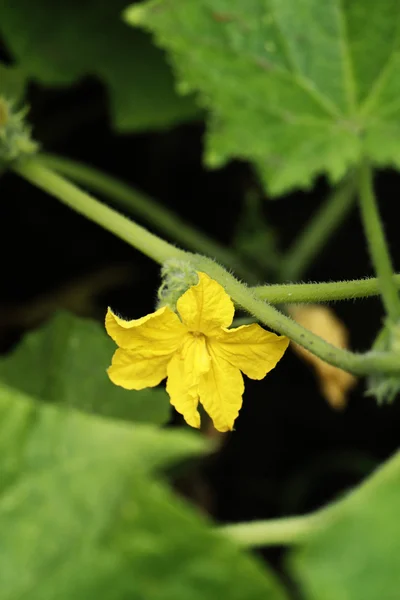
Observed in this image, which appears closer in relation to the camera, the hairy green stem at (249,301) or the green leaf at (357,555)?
the green leaf at (357,555)

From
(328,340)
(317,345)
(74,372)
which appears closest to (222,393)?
(317,345)

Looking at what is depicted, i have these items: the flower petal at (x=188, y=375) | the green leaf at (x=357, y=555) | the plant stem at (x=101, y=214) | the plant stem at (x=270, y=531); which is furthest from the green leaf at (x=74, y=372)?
the green leaf at (x=357, y=555)

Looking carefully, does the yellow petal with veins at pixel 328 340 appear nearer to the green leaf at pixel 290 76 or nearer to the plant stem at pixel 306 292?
the green leaf at pixel 290 76

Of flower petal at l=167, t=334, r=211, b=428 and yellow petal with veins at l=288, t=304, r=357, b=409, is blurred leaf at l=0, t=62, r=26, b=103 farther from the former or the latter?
flower petal at l=167, t=334, r=211, b=428

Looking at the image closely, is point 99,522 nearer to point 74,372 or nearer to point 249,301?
point 249,301

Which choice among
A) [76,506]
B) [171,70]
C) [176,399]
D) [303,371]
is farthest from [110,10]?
[76,506]

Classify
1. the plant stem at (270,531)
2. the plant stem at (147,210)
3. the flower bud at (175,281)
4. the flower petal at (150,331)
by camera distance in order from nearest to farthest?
1. the plant stem at (270,531)
2. the flower petal at (150,331)
3. the flower bud at (175,281)
4. the plant stem at (147,210)

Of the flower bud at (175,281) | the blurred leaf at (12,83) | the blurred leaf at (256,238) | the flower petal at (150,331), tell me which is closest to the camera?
the flower petal at (150,331)

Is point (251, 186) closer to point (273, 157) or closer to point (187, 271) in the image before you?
point (273, 157)

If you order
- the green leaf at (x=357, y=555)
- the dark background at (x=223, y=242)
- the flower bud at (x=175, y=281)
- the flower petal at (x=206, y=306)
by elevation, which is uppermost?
the green leaf at (x=357, y=555)
